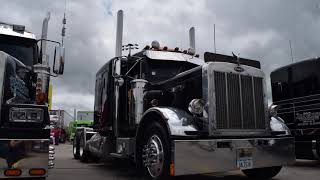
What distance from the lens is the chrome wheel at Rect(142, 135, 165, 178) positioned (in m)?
6.12

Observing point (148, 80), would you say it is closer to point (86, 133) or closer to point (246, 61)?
point (246, 61)

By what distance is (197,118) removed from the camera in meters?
6.23

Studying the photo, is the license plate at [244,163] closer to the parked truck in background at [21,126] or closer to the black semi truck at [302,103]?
the parked truck in background at [21,126]

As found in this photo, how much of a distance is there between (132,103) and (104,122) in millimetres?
1572

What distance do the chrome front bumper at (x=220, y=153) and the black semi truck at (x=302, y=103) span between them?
399 cm

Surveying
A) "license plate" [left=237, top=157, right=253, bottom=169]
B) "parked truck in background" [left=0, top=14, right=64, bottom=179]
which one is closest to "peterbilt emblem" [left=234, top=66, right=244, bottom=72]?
"license plate" [left=237, top=157, right=253, bottom=169]

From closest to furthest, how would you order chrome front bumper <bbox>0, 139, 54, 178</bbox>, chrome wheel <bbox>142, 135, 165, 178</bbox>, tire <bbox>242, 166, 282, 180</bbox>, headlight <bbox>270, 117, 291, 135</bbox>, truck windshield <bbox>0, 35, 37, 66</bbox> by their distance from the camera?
chrome front bumper <bbox>0, 139, 54, 178</bbox>
chrome wheel <bbox>142, 135, 165, 178</bbox>
truck windshield <bbox>0, 35, 37, 66</bbox>
headlight <bbox>270, 117, 291, 135</bbox>
tire <bbox>242, 166, 282, 180</bbox>

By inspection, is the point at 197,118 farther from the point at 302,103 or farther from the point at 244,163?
the point at 302,103

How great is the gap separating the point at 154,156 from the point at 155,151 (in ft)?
0.29

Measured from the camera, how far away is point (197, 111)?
20.3 ft

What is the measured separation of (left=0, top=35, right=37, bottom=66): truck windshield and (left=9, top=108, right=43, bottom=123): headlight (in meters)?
1.73

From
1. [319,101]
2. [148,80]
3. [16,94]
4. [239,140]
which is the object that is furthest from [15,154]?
[319,101]

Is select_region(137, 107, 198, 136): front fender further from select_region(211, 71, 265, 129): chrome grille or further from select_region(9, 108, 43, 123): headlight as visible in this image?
select_region(9, 108, 43, 123): headlight

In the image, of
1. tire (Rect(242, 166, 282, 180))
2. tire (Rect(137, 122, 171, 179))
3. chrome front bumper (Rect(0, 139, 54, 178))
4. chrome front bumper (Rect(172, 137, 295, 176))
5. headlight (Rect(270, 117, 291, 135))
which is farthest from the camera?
tire (Rect(242, 166, 282, 180))
